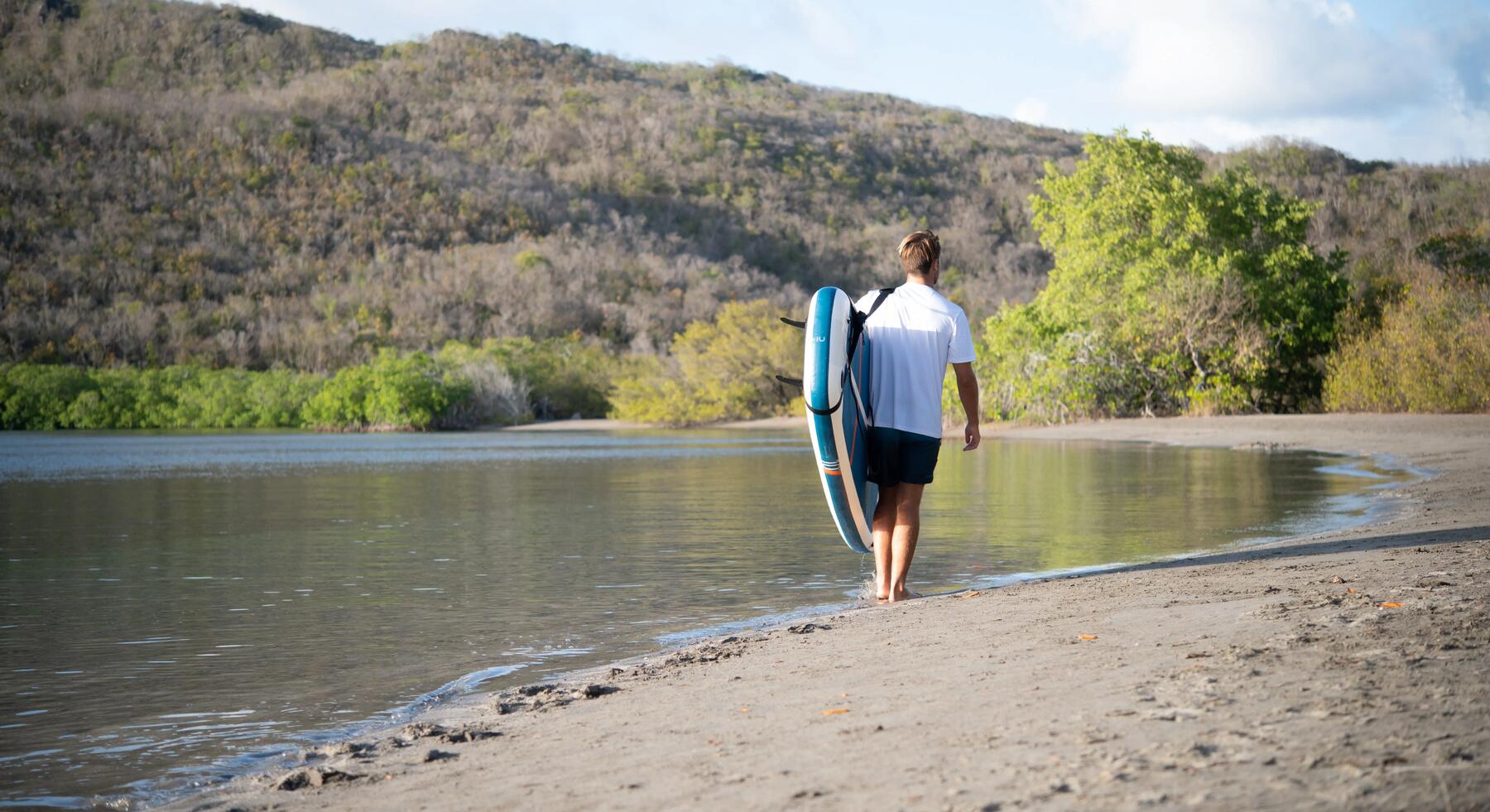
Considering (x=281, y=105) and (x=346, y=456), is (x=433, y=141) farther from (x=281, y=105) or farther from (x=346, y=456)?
(x=346, y=456)

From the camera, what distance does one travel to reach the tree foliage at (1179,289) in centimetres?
3522

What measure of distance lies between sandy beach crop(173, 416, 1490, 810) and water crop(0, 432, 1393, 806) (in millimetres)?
775

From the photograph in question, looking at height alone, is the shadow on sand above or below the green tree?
below

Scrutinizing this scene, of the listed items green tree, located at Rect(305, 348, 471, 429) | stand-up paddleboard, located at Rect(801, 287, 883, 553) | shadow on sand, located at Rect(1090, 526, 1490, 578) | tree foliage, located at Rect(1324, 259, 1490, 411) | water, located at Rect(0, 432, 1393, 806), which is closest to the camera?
water, located at Rect(0, 432, 1393, 806)

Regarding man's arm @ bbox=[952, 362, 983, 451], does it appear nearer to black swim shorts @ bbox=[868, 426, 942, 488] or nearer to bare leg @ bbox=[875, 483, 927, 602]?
black swim shorts @ bbox=[868, 426, 942, 488]

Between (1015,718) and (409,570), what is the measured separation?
7.32 m

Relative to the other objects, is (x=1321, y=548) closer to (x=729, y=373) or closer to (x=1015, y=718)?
(x=1015, y=718)

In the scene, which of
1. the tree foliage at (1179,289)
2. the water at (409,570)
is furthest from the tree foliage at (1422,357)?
the water at (409,570)

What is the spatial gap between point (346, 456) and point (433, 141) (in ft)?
325

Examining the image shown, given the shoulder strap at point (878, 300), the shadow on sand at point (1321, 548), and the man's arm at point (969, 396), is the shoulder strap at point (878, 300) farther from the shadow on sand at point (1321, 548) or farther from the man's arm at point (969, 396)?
the shadow on sand at point (1321, 548)

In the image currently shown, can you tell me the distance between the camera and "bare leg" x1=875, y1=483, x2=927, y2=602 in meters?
7.51

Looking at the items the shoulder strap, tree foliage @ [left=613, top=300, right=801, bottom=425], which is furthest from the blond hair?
tree foliage @ [left=613, top=300, right=801, bottom=425]

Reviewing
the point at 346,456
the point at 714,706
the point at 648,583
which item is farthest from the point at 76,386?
the point at 714,706

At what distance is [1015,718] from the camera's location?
4203 mm
